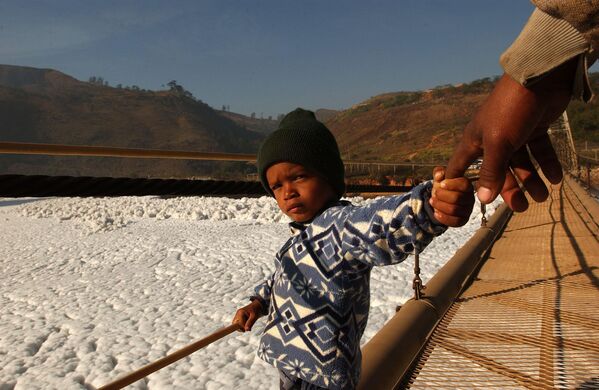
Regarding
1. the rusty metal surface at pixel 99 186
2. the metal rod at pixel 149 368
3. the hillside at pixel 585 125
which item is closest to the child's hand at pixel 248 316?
the metal rod at pixel 149 368

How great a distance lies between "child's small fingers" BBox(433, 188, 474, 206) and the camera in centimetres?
61

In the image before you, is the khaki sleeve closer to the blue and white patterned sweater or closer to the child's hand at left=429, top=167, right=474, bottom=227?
the child's hand at left=429, top=167, right=474, bottom=227

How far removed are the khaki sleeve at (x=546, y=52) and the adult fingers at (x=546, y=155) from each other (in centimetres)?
14

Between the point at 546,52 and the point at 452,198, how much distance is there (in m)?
0.20

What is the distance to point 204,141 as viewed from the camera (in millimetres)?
103625

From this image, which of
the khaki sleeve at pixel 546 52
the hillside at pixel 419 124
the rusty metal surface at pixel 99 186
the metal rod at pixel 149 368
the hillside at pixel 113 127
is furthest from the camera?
the hillside at pixel 113 127

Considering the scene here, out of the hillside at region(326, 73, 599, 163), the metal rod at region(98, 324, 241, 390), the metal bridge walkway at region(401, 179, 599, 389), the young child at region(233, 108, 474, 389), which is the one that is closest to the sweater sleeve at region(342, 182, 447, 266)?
the young child at region(233, 108, 474, 389)

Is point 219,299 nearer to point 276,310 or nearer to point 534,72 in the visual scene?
point 276,310

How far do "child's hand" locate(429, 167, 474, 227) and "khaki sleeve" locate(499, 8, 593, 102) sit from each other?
15 centimetres

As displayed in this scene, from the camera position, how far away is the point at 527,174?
0.64 m

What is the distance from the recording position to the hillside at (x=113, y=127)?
88225 millimetres

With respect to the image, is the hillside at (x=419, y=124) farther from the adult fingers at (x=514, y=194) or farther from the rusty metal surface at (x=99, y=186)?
the adult fingers at (x=514, y=194)

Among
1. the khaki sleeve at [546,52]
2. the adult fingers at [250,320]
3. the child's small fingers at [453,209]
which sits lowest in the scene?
the adult fingers at [250,320]

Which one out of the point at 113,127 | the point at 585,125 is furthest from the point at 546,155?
the point at 113,127
